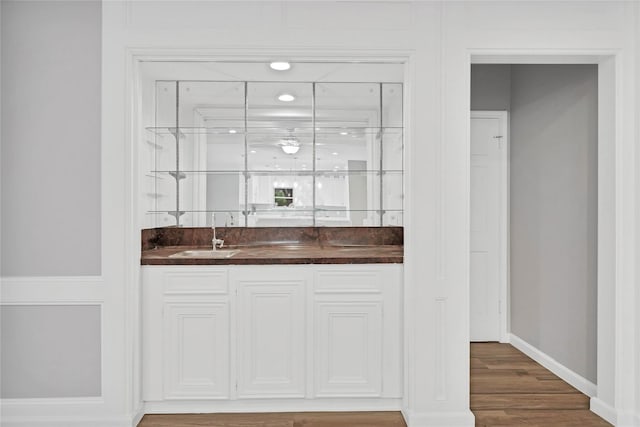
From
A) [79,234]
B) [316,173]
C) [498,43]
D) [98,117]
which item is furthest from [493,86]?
[79,234]

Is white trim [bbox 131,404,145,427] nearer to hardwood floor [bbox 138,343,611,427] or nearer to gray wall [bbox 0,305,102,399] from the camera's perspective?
hardwood floor [bbox 138,343,611,427]

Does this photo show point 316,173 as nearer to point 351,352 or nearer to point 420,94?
point 420,94

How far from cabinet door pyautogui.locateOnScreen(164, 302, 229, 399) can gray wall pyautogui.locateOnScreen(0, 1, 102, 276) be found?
0.62 metres

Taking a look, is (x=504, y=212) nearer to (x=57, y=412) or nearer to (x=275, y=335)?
(x=275, y=335)

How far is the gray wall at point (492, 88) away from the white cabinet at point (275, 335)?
2427mm

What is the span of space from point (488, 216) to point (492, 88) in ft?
3.70

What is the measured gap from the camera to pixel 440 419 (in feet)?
8.38

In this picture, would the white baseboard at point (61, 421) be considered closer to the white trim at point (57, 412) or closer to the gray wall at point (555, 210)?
the white trim at point (57, 412)

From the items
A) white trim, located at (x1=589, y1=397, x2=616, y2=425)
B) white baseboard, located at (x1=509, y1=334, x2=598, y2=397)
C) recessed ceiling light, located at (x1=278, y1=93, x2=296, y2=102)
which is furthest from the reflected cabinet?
white trim, located at (x1=589, y1=397, x2=616, y2=425)

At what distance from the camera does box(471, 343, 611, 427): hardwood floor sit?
105 inches

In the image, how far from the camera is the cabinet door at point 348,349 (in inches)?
106

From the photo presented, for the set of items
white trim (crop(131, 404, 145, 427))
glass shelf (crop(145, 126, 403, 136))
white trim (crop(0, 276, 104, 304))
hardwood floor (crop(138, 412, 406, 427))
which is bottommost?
hardwood floor (crop(138, 412, 406, 427))

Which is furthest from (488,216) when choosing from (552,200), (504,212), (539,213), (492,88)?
(492,88)

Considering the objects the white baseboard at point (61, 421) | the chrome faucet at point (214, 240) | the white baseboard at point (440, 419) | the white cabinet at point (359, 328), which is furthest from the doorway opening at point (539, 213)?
the white baseboard at point (61, 421)
